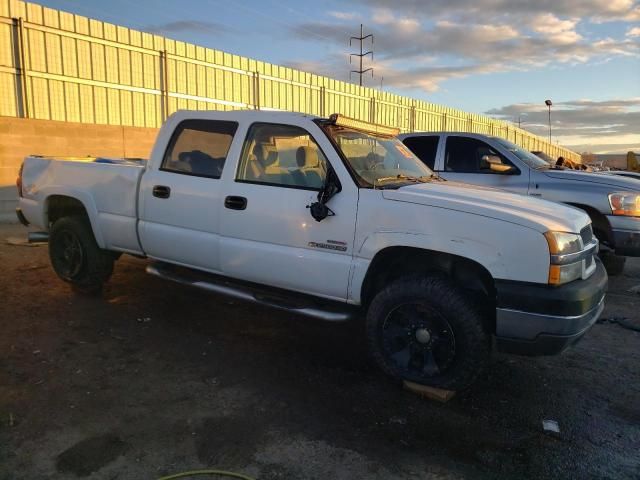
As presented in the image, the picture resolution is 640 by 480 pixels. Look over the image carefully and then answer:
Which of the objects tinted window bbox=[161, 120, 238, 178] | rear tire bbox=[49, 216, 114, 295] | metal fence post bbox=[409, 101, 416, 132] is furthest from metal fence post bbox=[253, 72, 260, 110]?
tinted window bbox=[161, 120, 238, 178]

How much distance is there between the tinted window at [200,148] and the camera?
15.3ft

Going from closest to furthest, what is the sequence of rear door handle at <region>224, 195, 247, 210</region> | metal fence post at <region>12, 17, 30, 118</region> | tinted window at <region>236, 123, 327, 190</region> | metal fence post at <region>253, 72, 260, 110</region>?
tinted window at <region>236, 123, 327, 190</region>, rear door handle at <region>224, 195, 247, 210</region>, metal fence post at <region>12, 17, 30, 118</region>, metal fence post at <region>253, 72, 260, 110</region>

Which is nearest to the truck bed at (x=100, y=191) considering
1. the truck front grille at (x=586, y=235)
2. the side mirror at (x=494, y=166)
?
the truck front grille at (x=586, y=235)

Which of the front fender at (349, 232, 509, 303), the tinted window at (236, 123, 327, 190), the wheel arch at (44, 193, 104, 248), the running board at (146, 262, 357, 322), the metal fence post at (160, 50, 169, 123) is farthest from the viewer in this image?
the metal fence post at (160, 50, 169, 123)

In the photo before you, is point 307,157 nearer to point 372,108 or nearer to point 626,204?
point 626,204

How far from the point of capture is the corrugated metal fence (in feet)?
37.3

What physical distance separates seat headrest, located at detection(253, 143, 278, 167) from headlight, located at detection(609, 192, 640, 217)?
436cm

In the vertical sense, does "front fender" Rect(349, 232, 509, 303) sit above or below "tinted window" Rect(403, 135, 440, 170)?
below

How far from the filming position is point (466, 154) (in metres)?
7.58

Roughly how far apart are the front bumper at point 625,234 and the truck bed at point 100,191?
546 centimetres

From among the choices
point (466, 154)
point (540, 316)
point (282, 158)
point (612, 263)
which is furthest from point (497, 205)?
point (612, 263)

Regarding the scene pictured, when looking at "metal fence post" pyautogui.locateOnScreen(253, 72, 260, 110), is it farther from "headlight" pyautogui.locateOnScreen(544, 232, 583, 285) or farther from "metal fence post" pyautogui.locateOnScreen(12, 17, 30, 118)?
"headlight" pyautogui.locateOnScreen(544, 232, 583, 285)

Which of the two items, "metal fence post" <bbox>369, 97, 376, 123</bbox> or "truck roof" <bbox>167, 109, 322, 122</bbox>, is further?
"metal fence post" <bbox>369, 97, 376, 123</bbox>

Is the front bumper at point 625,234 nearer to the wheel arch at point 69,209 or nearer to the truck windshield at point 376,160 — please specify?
the truck windshield at point 376,160
